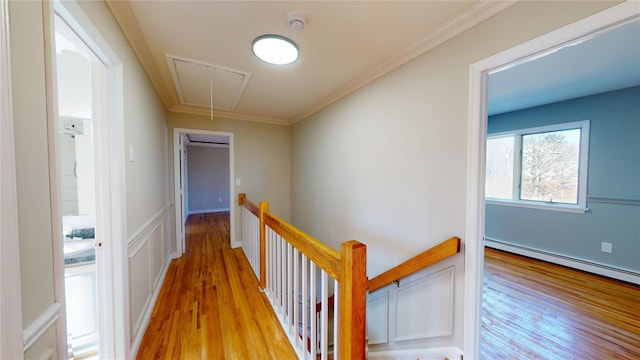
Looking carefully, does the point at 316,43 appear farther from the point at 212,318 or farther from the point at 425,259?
the point at 212,318

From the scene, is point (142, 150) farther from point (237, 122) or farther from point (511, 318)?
point (511, 318)

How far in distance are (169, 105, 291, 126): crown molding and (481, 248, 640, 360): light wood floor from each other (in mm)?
3914

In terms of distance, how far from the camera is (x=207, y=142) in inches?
265

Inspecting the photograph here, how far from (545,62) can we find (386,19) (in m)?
1.74

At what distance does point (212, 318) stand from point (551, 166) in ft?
16.0

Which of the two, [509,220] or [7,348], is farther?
A: [509,220]

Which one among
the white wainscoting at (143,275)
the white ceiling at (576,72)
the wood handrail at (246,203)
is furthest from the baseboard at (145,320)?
the white ceiling at (576,72)

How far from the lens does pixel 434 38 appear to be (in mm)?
1577

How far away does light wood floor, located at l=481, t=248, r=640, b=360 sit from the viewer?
5.59 feet

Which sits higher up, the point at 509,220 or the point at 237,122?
the point at 237,122

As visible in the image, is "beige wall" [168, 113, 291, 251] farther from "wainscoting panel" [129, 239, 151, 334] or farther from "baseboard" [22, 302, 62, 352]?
"baseboard" [22, 302, 62, 352]

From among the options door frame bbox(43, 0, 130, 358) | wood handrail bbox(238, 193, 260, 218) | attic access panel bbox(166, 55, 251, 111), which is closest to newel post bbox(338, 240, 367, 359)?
door frame bbox(43, 0, 130, 358)

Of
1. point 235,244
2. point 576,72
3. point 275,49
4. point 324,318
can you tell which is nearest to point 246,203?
point 235,244

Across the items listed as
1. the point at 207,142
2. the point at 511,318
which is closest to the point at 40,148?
the point at 511,318
